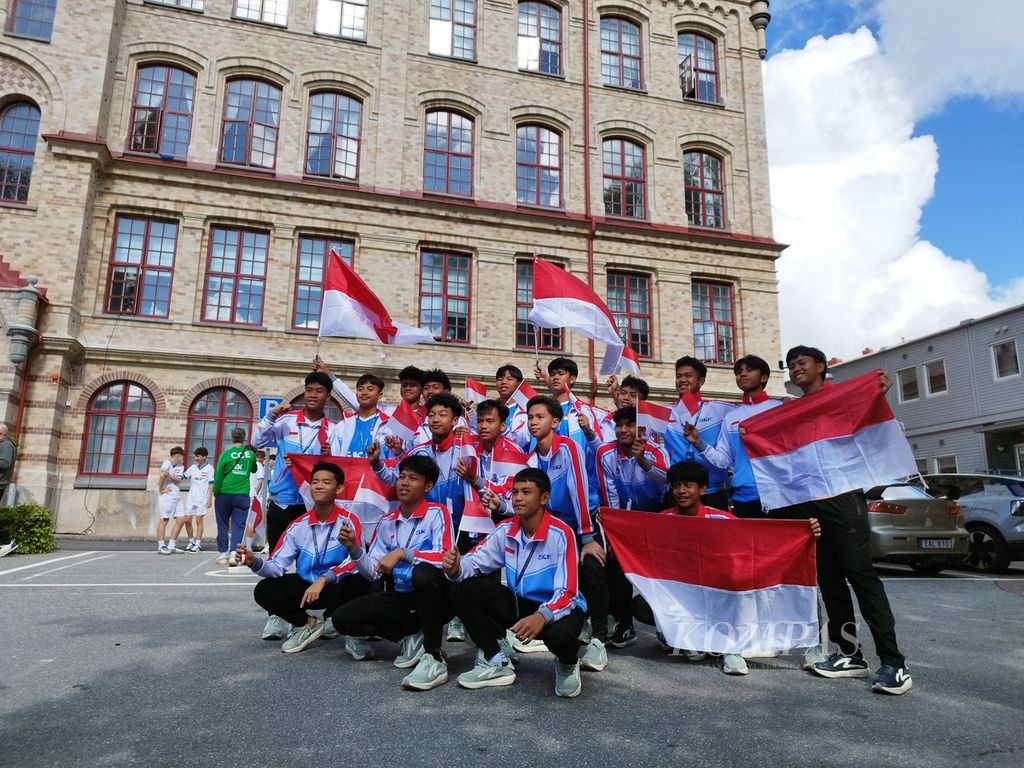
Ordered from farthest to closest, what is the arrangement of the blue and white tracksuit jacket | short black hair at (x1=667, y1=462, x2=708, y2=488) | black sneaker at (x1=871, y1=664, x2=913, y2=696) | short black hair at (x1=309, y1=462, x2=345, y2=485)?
short black hair at (x1=309, y1=462, x2=345, y2=485) → short black hair at (x1=667, y1=462, x2=708, y2=488) → the blue and white tracksuit jacket → black sneaker at (x1=871, y1=664, x2=913, y2=696)

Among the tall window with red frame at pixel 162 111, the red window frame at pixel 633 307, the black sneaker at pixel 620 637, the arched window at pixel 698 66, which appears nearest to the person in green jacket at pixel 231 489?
the black sneaker at pixel 620 637

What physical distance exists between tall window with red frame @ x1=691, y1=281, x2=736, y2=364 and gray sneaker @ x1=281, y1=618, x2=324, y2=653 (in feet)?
61.9

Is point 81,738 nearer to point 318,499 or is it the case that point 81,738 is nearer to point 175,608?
point 318,499

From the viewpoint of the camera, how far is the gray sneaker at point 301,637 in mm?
5148

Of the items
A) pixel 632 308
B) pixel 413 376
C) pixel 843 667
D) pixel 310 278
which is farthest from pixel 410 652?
pixel 632 308

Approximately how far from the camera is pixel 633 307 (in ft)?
72.4

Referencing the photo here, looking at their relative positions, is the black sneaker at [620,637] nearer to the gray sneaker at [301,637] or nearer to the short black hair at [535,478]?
the short black hair at [535,478]

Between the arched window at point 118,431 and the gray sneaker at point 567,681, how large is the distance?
15.8 m

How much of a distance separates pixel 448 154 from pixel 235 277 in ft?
25.0

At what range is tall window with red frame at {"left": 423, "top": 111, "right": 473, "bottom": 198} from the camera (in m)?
A: 21.0

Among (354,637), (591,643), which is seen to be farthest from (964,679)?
(354,637)

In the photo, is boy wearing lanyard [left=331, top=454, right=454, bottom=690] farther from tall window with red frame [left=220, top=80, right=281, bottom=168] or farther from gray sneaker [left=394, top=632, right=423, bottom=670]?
tall window with red frame [left=220, top=80, right=281, bottom=168]

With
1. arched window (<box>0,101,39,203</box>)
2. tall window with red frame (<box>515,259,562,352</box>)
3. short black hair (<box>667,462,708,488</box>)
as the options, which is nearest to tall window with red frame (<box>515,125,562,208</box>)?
tall window with red frame (<box>515,259,562,352</box>)

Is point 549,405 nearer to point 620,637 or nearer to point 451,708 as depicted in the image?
point 620,637
